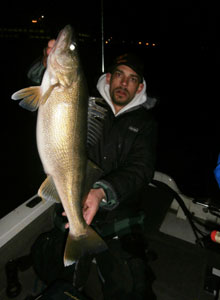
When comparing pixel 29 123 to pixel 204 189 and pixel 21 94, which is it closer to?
pixel 204 189

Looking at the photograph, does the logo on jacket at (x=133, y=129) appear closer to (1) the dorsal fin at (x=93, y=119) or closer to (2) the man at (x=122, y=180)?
(2) the man at (x=122, y=180)

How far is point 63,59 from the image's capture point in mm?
1525

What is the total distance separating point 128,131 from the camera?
259 centimetres

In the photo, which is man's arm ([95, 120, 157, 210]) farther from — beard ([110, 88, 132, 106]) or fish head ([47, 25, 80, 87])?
fish head ([47, 25, 80, 87])

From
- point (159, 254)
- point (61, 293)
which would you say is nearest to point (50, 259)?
point (61, 293)

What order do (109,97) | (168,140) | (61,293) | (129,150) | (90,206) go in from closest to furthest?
1. (61,293)
2. (90,206)
3. (129,150)
4. (109,97)
5. (168,140)

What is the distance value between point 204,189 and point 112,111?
5716mm

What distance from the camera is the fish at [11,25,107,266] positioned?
147cm

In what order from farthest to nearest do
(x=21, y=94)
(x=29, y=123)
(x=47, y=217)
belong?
1. (x=29, y=123)
2. (x=47, y=217)
3. (x=21, y=94)

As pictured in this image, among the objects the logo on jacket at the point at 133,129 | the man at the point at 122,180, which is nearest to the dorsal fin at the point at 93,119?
the man at the point at 122,180

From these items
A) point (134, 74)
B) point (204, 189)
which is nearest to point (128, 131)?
point (134, 74)

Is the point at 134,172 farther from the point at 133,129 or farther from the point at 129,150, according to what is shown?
the point at 133,129

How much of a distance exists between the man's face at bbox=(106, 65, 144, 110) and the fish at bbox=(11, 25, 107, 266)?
1.20 m

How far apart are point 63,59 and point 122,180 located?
1154 mm
